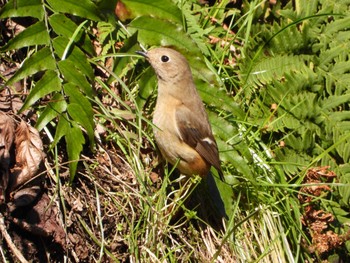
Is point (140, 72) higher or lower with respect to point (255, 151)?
higher

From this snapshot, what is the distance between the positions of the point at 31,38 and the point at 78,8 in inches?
14.7

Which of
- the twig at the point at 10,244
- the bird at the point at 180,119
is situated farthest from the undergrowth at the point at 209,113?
the twig at the point at 10,244

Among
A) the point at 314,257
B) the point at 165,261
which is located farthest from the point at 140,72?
the point at 314,257

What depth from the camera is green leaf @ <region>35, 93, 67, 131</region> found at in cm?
485

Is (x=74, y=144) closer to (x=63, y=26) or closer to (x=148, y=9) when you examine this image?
(x=63, y=26)

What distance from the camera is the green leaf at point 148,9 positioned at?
531cm

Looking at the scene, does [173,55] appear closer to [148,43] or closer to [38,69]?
[148,43]

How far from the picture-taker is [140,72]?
564 centimetres

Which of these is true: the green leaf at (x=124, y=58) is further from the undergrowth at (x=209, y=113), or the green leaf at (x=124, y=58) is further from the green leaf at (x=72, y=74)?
the green leaf at (x=72, y=74)

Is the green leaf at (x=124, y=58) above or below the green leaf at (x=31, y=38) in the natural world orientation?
below

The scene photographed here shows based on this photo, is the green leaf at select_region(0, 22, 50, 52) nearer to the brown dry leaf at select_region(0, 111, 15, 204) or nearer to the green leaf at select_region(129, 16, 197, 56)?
the brown dry leaf at select_region(0, 111, 15, 204)

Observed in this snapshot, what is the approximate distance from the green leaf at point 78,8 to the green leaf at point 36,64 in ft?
0.92

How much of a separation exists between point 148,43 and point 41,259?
1607 mm

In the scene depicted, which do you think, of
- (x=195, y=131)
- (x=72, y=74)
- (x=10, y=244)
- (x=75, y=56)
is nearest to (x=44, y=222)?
(x=10, y=244)
